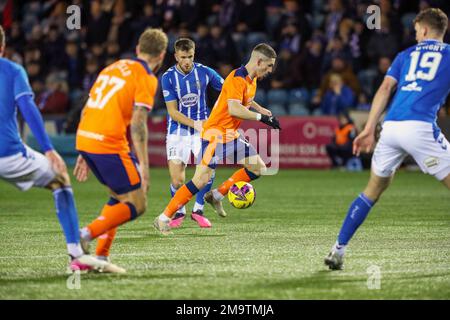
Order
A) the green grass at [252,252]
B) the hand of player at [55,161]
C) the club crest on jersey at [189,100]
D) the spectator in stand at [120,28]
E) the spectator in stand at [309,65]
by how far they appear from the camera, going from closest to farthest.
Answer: the green grass at [252,252]
the hand of player at [55,161]
the club crest on jersey at [189,100]
the spectator in stand at [309,65]
the spectator in stand at [120,28]

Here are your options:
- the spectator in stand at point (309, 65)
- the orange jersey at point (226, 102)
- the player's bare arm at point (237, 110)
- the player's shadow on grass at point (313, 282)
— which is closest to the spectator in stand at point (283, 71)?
the spectator in stand at point (309, 65)

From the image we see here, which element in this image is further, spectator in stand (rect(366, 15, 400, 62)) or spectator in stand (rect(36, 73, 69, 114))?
spectator in stand (rect(36, 73, 69, 114))

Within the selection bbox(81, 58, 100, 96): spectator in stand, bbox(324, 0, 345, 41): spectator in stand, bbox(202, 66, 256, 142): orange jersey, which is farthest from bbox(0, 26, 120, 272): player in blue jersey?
bbox(81, 58, 100, 96): spectator in stand

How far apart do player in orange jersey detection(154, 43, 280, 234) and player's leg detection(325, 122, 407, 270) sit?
2.43 m

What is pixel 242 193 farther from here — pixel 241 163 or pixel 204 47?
pixel 204 47

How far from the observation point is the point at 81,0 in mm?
25969

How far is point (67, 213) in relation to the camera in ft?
24.6

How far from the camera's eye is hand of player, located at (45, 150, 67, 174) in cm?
712

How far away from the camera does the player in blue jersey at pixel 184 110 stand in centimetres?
1178

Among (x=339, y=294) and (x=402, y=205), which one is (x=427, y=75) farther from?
(x=402, y=205)

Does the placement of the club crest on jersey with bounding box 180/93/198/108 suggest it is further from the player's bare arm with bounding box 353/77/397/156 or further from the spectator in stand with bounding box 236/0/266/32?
the spectator in stand with bounding box 236/0/266/32

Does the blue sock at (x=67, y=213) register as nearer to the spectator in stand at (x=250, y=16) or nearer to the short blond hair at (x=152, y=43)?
the short blond hair at (x=152, y=43)

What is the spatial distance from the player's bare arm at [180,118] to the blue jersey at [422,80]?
4.22 m

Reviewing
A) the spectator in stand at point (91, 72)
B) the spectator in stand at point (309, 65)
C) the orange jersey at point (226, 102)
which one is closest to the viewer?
the orange jersey at point (226, 102)
